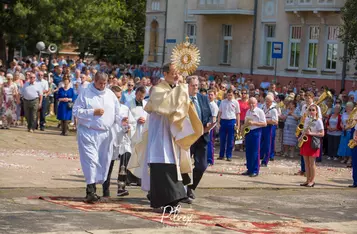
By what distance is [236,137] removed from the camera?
22250 mm

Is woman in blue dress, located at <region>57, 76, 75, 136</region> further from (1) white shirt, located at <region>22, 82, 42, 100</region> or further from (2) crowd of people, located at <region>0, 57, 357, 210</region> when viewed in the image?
(1) white shirt, located at <region>22, 82, 42, 100</region>

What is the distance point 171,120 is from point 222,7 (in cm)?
3335

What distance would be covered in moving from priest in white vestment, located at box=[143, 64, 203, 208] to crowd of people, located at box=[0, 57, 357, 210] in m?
0.01

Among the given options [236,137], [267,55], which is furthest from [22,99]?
[267,55]

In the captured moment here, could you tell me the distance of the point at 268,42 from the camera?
44.1 meters

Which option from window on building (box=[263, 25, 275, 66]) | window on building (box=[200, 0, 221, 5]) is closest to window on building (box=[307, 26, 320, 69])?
window on building (box=[263, 25, 275, 66])

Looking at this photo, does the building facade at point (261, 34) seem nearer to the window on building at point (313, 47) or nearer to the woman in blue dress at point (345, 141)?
the window on building at point (313, 47)

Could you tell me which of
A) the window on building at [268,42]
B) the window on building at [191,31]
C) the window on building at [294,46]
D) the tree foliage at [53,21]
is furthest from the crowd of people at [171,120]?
the window on building at [191,31]

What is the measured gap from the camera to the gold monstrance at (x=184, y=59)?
41.5 ft

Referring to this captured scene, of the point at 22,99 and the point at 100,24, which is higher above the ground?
the point at 100,24

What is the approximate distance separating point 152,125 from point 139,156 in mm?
1108

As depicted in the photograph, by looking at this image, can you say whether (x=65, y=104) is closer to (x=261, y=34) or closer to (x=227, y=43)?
(x=261, y=34)

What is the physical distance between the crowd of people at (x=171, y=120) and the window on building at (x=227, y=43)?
50.0 feet

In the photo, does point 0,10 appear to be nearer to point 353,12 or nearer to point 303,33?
point 303,33
